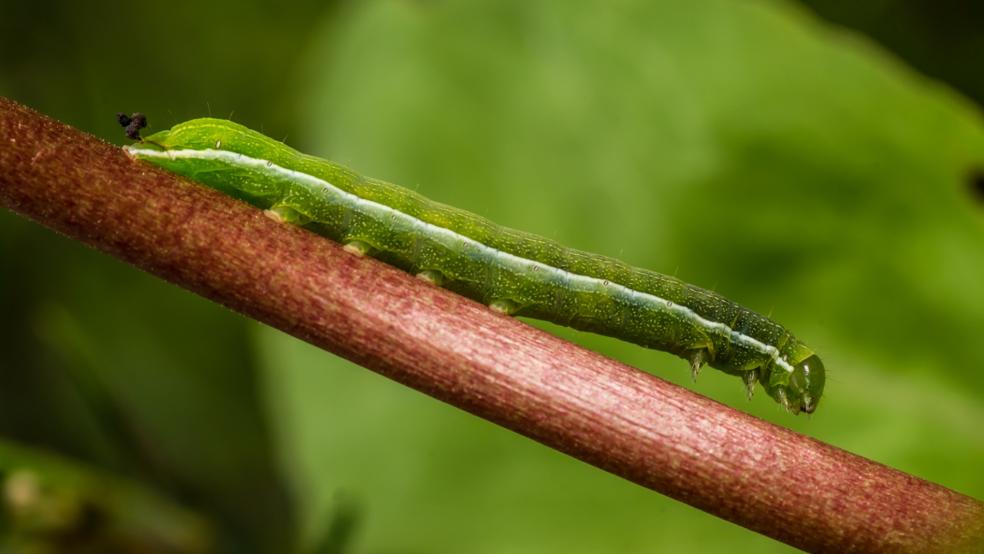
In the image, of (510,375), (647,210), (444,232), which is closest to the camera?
(510,375)

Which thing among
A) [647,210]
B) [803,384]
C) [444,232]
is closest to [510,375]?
[444,232]

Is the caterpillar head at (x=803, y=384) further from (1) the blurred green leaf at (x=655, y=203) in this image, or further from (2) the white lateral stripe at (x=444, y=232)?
(1) the blurred green leaf at (x=655, y=203)

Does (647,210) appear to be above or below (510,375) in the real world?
above

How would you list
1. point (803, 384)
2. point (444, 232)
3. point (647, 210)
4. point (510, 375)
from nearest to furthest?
1. point (510, 375)
2. point (444, 232)
3. point (803, 384)
4. point (647, 210)

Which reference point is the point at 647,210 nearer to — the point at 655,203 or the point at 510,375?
the point at 655,203

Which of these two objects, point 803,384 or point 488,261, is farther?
point 803,384

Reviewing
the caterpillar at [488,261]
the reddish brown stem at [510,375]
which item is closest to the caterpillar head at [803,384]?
the caterpillar at [488,261]
